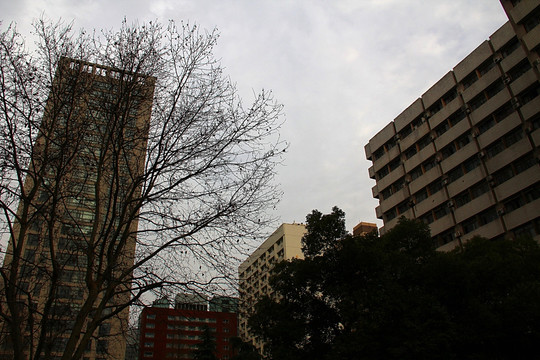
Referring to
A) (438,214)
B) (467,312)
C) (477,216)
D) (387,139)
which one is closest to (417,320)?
(467,312)

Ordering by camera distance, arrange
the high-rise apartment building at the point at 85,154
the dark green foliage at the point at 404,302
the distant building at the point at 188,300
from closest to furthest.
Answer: the high-rise apartment building at the point at 85,154
the distant building at the point at 188,300
the dark green foliage at the point at 404,302

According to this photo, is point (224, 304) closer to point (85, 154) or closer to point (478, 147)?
point (85, 154)

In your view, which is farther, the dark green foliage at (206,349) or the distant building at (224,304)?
the dark green foliage at (206,349)

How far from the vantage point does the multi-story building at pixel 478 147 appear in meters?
22.6

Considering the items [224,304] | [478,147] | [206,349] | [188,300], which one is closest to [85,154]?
[188,300]

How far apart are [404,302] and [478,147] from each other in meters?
18.3

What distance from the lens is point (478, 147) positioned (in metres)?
26.0

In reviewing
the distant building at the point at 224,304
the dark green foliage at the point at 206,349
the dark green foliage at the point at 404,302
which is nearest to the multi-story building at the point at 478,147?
the dark green foliage at the point at 404,302

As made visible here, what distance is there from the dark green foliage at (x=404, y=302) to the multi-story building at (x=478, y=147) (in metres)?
9.45

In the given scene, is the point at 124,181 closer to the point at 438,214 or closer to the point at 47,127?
the point at 47,127

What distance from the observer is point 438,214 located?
28344 millimetres

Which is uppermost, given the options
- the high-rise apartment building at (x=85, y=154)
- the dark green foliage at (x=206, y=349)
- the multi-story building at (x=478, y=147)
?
the multi-story building at (x=478, y=147)

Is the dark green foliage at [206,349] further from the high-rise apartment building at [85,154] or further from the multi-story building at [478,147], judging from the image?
the high-rise apartment building at [85,154]

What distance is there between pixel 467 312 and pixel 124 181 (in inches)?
425
